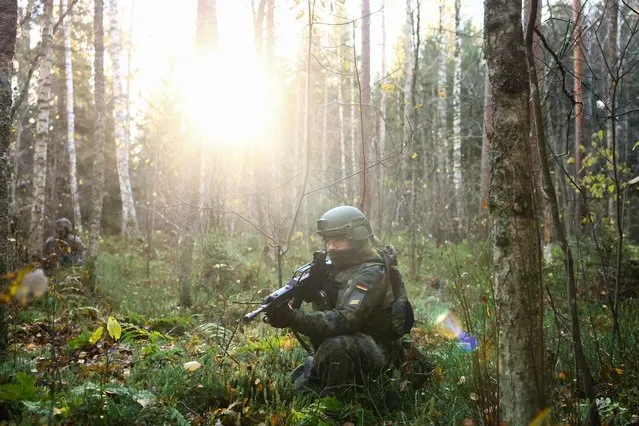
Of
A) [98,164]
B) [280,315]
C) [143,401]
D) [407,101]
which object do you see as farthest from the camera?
[407,101]

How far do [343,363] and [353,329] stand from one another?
0.27 meters

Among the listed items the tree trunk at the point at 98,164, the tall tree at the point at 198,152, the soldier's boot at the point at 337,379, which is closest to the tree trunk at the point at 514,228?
the soldier's boot at the point at 337,379

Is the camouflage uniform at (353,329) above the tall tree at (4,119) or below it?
Result: below

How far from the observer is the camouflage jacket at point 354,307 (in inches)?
141

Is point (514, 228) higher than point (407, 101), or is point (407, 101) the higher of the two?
point (407, 101)

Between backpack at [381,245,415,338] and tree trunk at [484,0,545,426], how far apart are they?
1.42m

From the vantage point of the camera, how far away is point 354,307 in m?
3.63

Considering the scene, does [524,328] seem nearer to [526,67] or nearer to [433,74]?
[526,67]

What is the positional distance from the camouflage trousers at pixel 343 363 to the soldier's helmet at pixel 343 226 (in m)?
0.81

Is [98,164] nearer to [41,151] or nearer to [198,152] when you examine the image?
[41,151]

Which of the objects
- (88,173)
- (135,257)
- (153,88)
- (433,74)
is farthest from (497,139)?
(433,74)

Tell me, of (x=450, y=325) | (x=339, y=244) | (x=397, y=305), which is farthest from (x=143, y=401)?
(x=450, y=325)

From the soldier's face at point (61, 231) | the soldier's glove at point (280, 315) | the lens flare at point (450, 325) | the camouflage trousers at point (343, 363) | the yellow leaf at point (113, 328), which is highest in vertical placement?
the yellow leaf at point (113, 328)

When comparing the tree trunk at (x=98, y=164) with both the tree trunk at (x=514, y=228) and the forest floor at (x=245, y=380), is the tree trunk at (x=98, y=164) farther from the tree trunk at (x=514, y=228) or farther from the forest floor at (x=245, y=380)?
the tree trunk at (x=514, y=228)
